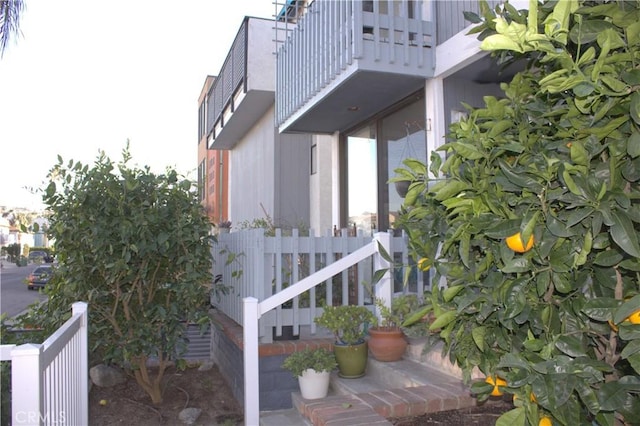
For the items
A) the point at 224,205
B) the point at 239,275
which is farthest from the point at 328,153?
the point at 224,205

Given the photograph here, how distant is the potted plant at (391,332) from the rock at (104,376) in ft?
9.96

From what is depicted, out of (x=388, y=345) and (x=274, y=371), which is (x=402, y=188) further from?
(x=274, y=371)

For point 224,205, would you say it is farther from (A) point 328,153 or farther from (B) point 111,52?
(A) point 328,153

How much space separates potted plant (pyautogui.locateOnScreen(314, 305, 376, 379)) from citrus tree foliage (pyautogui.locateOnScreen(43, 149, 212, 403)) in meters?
1.31

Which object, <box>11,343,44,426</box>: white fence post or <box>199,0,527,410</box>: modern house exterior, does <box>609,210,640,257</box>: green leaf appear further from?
<box>199,0,527,410</box>: modern house exterior

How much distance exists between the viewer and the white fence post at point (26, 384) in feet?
7.03

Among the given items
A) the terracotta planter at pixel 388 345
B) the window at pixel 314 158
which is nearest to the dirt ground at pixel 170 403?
the terracotta planter at pixel 388 345

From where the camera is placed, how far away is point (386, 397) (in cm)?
356

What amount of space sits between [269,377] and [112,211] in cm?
218

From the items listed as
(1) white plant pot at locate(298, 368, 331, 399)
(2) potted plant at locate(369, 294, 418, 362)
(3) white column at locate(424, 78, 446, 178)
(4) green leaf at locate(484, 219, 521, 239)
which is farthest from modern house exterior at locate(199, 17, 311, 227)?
(4) green leaf at locate(484, 219, 521, 239)

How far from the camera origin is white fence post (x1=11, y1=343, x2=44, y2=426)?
7.03ft

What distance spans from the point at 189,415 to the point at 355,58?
4062 mm

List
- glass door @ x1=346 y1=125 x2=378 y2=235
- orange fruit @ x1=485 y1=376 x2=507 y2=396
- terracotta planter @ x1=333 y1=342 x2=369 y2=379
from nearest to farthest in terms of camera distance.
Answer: orange fruit @ x1=485 y1=376 x2=507 y2=396 < terracotta planter @ x1=333 y1=342 x2=369 y2=379 < glass door @ x1=346 y1=125 x2=378 y2=235

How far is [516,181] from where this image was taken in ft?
4.25
